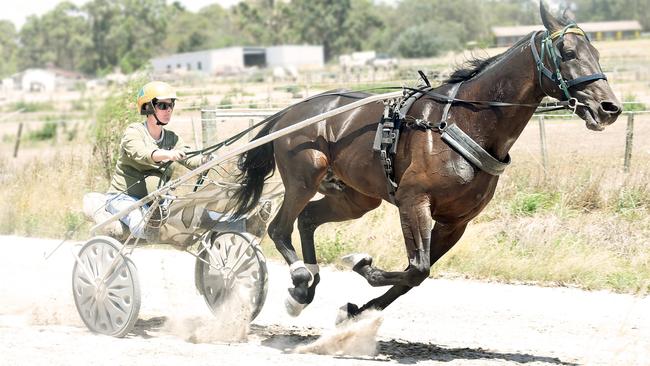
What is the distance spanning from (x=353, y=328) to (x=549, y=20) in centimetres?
258

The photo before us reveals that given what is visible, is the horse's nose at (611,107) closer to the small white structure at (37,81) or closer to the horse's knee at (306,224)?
the horse's knee at (306,224)

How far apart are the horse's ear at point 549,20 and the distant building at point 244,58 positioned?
275ft

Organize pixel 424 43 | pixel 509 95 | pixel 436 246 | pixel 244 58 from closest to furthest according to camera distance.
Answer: pixel 509 95 → pixel 436 246 → pixel 424 43 → pixel 244 58

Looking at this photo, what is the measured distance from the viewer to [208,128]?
12.6 m

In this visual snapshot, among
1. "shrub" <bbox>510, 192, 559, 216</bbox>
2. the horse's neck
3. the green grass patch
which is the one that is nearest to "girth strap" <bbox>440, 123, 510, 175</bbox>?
the horse's neck

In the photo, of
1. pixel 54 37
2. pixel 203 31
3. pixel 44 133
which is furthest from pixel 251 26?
pixel 44 133

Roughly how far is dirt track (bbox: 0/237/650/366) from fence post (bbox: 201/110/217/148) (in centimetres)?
225

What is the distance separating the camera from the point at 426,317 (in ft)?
28.1

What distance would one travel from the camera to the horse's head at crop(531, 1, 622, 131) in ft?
20.7

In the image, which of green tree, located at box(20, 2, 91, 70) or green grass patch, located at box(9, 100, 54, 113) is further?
green tree, located at box(20, 2, 91, 70)

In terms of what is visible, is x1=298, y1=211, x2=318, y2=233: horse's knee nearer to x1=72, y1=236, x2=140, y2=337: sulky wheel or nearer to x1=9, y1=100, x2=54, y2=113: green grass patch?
x1=72, y1=236, x2=140, y2=337: sulky wheel

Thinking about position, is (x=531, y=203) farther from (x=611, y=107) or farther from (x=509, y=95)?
(x=611, y=107)

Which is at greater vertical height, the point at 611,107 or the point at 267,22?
the point at 267,22

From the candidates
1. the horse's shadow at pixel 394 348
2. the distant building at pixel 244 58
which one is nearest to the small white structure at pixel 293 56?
the distant building at pixel 244 58
